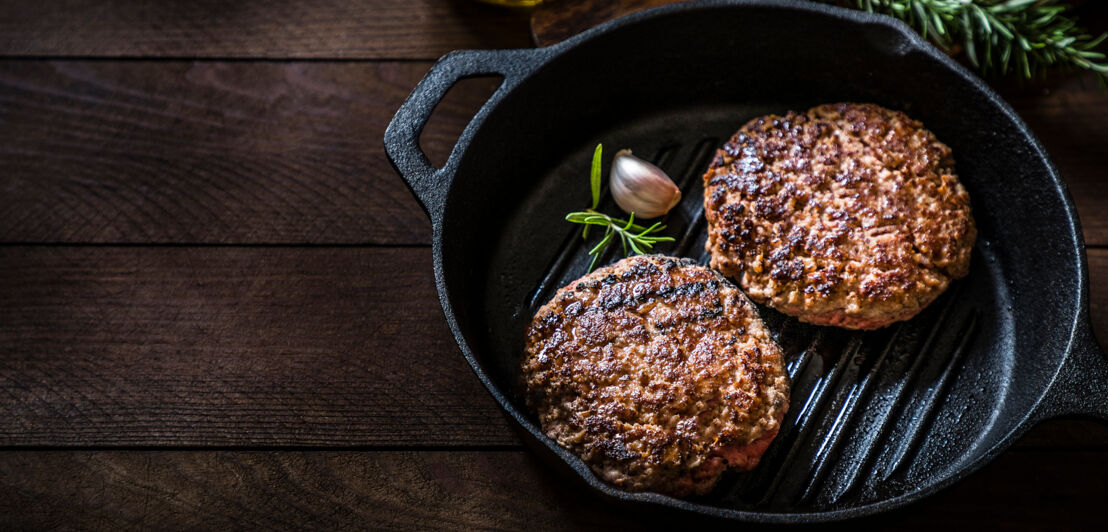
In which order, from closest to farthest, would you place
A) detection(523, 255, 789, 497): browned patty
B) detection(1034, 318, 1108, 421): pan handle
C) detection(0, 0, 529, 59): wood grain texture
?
detection(1034, 318, 1108, 421): pan handle
detection(523, 255, 789, 497): browned patty
detection(0, 0, 529, 59): wood grain texture

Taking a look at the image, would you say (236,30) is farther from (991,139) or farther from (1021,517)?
(1021,517)

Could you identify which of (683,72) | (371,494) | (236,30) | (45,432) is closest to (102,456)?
(45,432)

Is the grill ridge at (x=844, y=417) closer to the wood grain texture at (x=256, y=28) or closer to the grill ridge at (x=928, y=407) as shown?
the grill ridge at (x=928, y=407)

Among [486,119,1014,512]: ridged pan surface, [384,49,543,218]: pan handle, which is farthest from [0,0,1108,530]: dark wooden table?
[384,49,543,218]: pan handle

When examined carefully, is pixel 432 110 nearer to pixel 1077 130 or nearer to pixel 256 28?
pixel 256 28

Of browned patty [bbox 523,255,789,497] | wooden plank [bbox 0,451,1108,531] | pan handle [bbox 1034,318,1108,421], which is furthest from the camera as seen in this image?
wooden plank [bbox 0,451,1108,531]

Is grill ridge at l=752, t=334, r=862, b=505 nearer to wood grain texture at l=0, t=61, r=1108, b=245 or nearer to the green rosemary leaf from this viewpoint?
the green rosemary leaf
